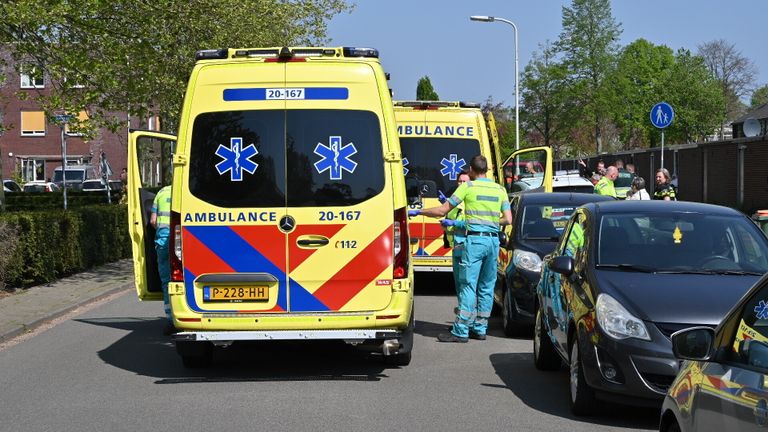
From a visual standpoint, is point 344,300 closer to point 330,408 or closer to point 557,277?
point 330,408

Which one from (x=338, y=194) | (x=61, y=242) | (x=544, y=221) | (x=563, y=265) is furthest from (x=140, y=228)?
(x=61, y=242)

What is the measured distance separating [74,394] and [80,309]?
6.78 m

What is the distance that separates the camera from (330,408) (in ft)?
26.3

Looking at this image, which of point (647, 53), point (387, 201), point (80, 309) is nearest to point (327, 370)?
point (387, 201)

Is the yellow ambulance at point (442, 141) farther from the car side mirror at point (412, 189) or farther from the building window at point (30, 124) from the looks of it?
the building window at point (30, 124)

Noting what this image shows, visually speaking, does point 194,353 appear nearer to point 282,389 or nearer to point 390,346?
point 282,389

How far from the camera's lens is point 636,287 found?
7594mm

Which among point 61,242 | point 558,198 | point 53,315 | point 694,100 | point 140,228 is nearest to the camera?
point 140,228

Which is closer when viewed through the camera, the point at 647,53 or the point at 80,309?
the point at 80,309

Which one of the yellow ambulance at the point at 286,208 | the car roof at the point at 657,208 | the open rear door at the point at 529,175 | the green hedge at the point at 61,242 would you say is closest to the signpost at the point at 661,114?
the open rear door at the point at 529,175

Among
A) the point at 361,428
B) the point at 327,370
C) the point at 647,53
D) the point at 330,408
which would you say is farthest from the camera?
the point at 647,53

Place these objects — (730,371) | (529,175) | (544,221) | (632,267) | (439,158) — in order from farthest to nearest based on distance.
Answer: (529,175), (439,158), (544,221), (632,267), (730,371)

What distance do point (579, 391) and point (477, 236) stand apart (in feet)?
12.2

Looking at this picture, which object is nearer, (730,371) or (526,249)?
(730,371)
